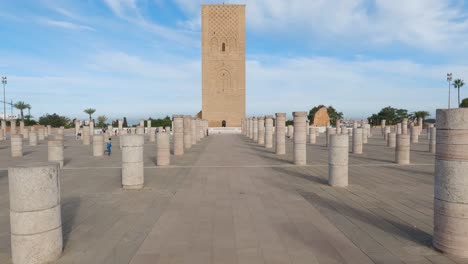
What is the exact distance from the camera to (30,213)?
4457 mm

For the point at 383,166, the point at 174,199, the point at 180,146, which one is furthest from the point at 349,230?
the point at 180,146

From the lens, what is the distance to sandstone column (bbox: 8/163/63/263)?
4430 millimetres

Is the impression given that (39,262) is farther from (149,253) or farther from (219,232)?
(219,232)

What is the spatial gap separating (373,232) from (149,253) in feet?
11.9

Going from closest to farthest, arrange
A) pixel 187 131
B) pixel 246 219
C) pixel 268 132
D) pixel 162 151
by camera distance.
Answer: pixel 246 219
pixel 162 151
pixel 268 132
pixel 187 131

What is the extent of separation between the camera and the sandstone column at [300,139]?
14.3 metres

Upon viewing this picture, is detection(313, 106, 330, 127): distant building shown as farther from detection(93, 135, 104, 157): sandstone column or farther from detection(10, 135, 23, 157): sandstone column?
detection(10, 135, 23, 157): sandstone column

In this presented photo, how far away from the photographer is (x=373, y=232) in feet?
18.5

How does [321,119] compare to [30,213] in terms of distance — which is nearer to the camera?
[30,213]

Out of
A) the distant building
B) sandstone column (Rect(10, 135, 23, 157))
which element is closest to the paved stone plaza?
sandstone column (Rect(10, 135, 23, 157))

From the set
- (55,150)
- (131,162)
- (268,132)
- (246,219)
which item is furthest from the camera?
(268,132)

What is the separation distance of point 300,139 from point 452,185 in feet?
32.0

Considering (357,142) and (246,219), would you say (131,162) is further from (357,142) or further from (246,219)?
(357,142)

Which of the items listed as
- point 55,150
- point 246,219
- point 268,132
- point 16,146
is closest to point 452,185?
point 246,219
